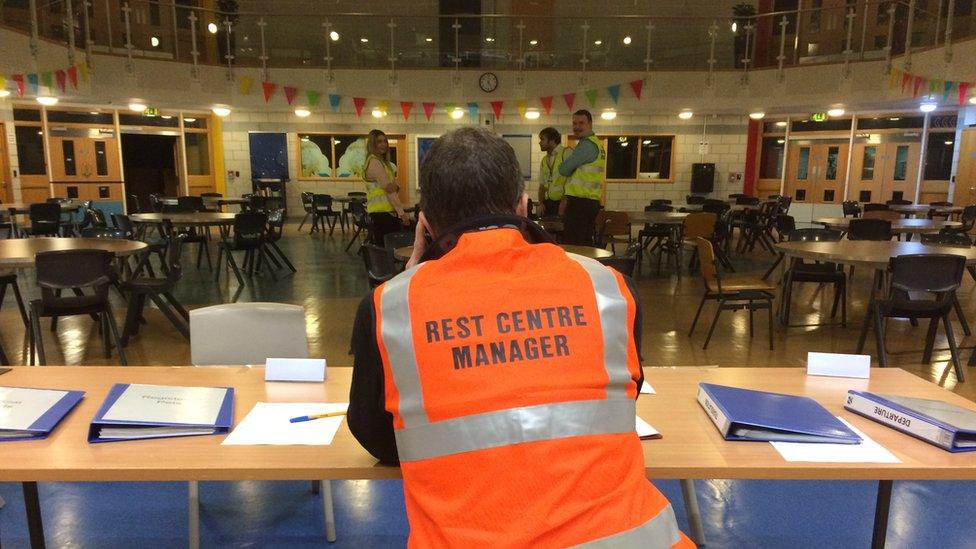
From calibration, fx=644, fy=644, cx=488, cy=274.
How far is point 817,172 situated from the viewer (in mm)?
13977

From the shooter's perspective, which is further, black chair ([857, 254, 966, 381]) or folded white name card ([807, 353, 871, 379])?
black chair ([857, 254, 966, 381])

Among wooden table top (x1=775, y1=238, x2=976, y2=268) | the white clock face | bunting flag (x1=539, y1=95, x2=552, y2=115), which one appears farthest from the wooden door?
the white clock face

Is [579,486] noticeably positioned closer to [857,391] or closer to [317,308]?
[857,391]

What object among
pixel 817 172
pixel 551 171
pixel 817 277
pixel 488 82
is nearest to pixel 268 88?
pixel 488 82

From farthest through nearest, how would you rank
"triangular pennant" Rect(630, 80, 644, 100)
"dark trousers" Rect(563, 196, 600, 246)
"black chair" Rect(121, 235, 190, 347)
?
"triangular pennant" Rect(630, 80, 644, 100)
"dark trousers" Rect(563, 196, 600, 246)
"black chair" Rect(121, 235, 190, 347)

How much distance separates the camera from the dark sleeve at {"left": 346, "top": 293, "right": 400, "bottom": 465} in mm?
1111

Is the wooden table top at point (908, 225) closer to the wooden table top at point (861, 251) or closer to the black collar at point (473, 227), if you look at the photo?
the wooden table top at point (861, 251)

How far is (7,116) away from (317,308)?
929 centimetres

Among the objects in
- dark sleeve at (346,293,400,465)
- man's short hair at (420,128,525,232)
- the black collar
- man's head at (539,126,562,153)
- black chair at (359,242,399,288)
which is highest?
man's head at (539,126,562,153)

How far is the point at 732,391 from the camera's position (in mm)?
1721

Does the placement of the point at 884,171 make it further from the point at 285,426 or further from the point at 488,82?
the point at 285,426

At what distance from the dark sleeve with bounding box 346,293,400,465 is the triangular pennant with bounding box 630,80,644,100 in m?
10.3

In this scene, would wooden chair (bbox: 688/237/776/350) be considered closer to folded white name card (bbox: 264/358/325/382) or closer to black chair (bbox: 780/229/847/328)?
black chair (bbox: 780/229/847/328)

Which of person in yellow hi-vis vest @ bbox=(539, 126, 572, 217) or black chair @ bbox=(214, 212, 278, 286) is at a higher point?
person in yellow hi-vis vest @ bbox=(539, 126, 572, 217)
